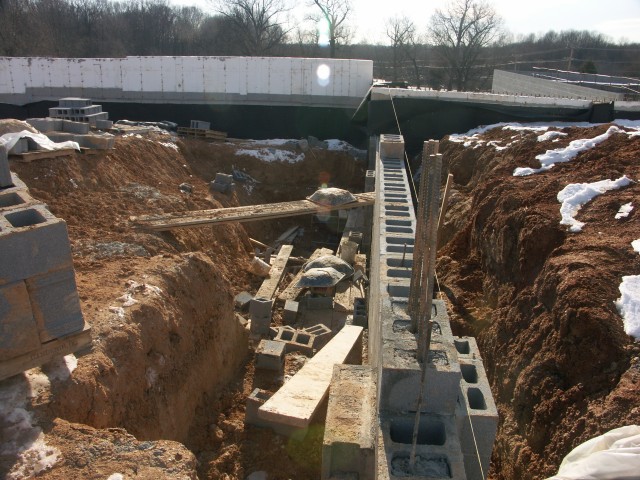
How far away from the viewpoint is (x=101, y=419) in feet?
16.9

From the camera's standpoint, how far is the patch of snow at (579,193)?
7396 mm

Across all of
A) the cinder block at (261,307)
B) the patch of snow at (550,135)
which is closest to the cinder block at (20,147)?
the cinder block at (261,307)

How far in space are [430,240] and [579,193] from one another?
4922mm

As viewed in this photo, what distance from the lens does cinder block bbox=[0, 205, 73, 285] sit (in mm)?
4301

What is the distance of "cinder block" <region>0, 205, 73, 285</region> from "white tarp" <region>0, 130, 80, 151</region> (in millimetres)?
5784

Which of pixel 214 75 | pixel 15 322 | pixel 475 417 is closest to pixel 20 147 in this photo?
pixel 15 322

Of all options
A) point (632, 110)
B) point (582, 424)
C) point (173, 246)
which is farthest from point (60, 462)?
point (632, 110)

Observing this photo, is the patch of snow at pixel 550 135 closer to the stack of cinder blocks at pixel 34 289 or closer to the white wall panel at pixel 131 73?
the stack of cinder blocks at pixel 34 289

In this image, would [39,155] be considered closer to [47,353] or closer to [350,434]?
[47,353]

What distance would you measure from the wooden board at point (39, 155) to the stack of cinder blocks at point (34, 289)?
549 cm

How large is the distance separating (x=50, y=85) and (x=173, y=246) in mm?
15148

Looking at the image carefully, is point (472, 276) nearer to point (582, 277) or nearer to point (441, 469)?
point (582, 277)

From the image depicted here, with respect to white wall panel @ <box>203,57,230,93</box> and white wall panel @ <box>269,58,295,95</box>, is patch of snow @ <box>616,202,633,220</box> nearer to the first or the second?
white wall panel @ <box>269,58,295,95</box>

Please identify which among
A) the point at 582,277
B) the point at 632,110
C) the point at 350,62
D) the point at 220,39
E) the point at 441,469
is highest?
the point at 220,39
